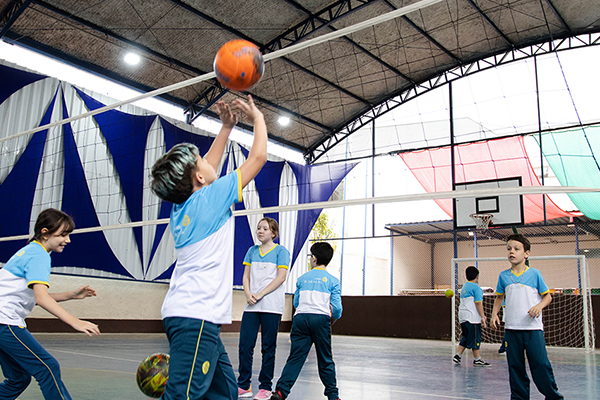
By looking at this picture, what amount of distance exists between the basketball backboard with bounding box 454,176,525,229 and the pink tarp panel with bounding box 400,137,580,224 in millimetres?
951

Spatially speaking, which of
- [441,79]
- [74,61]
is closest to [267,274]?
[74,61]

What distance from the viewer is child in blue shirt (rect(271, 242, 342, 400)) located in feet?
10.5

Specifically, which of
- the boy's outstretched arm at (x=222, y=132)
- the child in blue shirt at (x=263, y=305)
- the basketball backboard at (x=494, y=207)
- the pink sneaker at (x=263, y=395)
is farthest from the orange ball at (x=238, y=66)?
the basketball backboard at (x=494, y=207)

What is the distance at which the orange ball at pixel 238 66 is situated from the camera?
7.13ft

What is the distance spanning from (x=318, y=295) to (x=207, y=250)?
1.82 metres

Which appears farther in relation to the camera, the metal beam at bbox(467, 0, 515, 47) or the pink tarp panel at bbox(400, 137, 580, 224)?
the pink tarp panel at bbox(400, 137, 580, 224)

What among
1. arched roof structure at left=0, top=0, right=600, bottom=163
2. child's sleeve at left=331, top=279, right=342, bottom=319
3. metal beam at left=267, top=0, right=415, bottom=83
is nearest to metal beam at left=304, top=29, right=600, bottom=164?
arched roof structure at left=0, top=0, right=600, bottom=163

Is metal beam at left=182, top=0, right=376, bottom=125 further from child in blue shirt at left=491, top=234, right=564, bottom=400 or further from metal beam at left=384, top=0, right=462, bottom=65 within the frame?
child in blue shirt at left=491, top=234, right=564, bottom=400

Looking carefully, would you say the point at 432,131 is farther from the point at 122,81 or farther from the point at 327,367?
the point at 327,367

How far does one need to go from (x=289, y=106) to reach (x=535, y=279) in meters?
12.8

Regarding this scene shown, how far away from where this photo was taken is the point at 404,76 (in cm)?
1520

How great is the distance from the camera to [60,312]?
2174 mm

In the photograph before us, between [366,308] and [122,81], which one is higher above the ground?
[122,81]

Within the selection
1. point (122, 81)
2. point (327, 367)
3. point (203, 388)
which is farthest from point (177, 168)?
point (122, 81)
